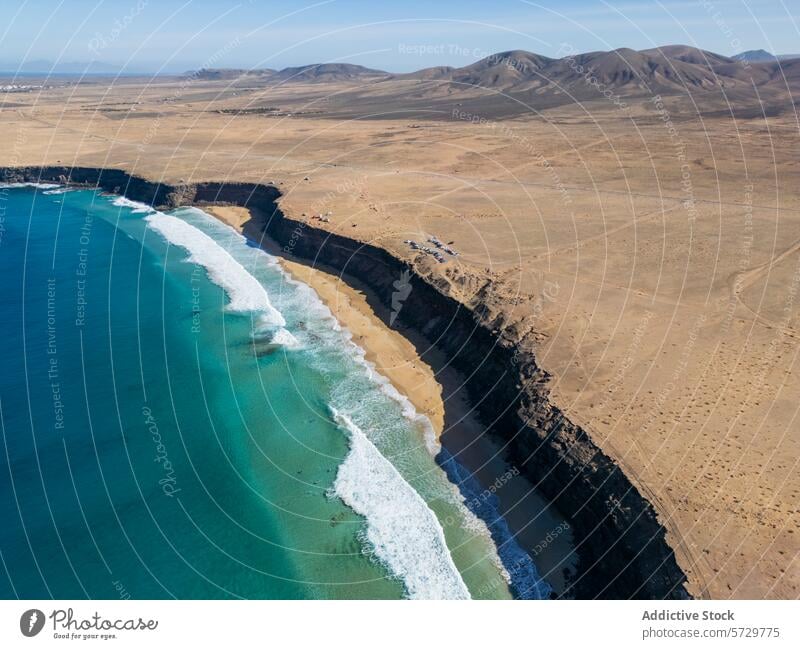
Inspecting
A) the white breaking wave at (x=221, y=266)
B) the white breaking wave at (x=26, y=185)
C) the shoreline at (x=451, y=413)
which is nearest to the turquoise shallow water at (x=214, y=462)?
the white breaking wave at (x=221, y=266)

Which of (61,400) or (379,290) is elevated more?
(379,290)

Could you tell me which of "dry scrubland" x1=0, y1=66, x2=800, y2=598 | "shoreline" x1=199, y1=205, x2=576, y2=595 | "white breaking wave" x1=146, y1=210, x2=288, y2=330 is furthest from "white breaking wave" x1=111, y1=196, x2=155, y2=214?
"shoreline" x1=199, y1=205, x2=576, y2=595

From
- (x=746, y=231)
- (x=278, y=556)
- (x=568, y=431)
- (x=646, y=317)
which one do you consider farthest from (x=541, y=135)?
(x=278, y=556)

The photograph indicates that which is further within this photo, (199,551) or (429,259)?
(429,259)

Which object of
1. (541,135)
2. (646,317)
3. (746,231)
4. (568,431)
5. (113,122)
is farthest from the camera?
(113,122)

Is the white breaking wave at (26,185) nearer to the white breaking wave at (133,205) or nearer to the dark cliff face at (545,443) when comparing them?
the white breaking wave at (133,205)

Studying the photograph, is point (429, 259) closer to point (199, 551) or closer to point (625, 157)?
point (199, 551)
